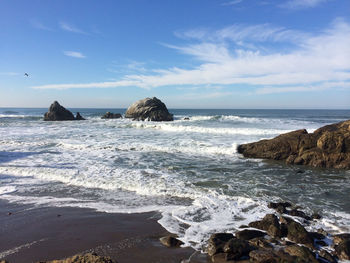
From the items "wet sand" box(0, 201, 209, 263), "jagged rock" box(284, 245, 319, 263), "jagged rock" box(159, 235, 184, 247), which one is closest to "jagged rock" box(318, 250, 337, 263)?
"jagged rock" box(284, 245, 319, 263)

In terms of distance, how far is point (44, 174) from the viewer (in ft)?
29.6

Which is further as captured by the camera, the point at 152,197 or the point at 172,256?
the point at 152,197

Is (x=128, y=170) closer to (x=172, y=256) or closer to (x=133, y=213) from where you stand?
(x=133, y=213)

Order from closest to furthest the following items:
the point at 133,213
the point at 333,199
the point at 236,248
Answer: the point at 236,248 → the point at 133,213 → the point at 333,199

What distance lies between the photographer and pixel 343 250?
389cm

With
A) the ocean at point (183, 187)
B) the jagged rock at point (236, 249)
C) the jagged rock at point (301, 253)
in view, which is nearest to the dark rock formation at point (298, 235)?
the jagged rock at point (301, 253)

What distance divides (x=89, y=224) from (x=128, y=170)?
453 centimetres

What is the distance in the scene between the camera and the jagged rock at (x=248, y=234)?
443cm

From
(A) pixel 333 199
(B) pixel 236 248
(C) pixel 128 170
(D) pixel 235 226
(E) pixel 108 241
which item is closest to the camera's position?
(B) pixel 236 248

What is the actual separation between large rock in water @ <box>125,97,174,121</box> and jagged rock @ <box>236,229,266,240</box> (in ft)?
120

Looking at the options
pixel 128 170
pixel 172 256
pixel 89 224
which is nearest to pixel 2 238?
pixel 89 224

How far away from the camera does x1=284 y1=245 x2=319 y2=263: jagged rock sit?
3592mm

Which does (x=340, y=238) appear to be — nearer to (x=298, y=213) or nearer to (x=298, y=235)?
(x=298, y=235)

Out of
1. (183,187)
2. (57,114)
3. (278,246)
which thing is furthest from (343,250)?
(57,114)
